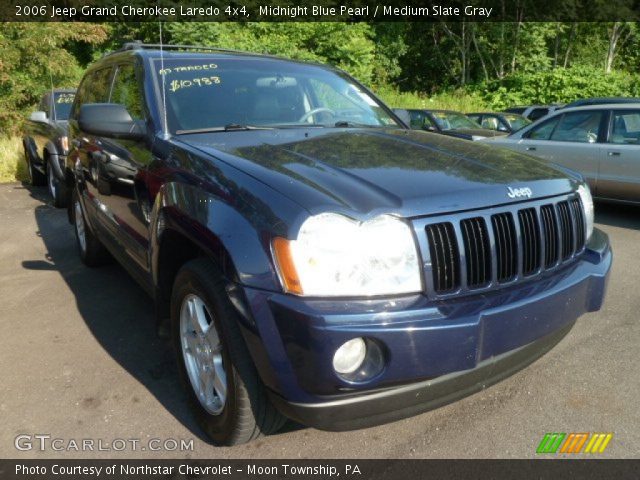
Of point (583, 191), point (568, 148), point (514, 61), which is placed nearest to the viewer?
point (583, 191)

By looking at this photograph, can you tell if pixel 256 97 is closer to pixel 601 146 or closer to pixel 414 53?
pixel 601 146

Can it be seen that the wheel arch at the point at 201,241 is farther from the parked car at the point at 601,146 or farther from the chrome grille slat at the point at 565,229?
the parked car at the point at 601,146

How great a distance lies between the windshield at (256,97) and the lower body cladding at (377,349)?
1534mm

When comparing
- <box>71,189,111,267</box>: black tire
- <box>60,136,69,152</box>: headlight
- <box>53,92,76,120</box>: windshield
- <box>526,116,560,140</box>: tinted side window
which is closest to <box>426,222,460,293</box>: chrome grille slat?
<box>71,189,111,267</box>: black tire

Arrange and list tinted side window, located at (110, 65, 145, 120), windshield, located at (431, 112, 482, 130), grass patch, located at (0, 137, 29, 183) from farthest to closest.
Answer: windshield, located at (431, 112, 482, 130), grass patch, located at (0, 137, 29, 183), tinted side window, located at (110, 65, 145, 120)

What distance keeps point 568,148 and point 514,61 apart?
2527 cm

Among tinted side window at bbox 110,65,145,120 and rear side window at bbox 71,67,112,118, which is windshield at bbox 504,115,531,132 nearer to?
rear side window at bbox 71,67,112,118

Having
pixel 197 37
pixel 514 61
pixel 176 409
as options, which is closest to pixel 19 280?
pixel 176 409

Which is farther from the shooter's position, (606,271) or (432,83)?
(432,83)

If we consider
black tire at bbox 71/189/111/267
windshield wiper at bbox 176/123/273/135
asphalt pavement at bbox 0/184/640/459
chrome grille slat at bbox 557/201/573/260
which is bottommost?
asphalt pavement at bbox 0/184/640/459

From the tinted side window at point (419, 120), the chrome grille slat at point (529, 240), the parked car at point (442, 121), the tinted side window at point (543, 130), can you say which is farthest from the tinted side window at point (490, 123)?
the chrome grille slat at point (529, 240)

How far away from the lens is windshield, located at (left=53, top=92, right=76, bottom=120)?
8.92 metres

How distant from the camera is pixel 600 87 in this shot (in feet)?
82.6

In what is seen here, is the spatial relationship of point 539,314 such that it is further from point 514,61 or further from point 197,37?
point 514,61
